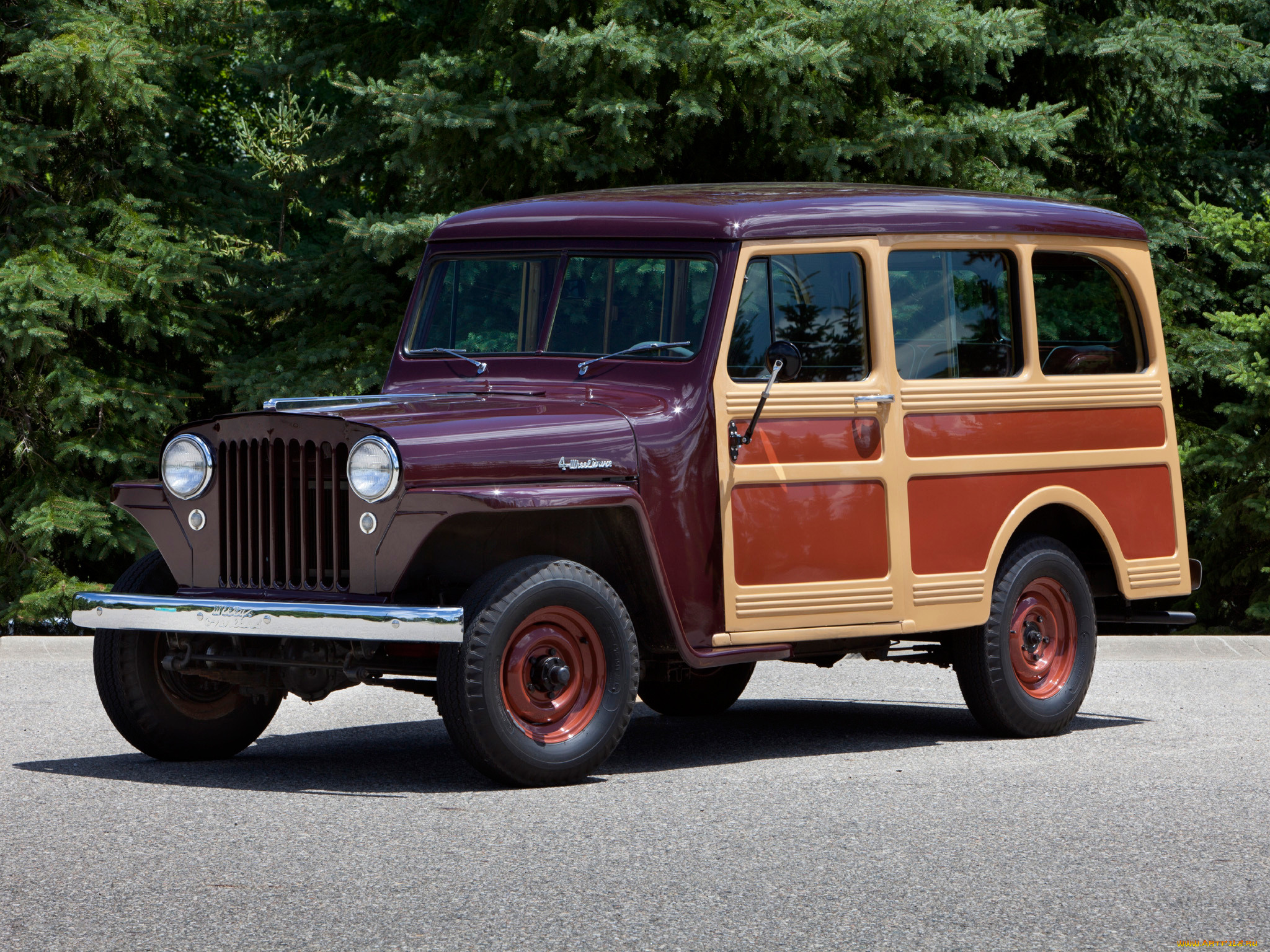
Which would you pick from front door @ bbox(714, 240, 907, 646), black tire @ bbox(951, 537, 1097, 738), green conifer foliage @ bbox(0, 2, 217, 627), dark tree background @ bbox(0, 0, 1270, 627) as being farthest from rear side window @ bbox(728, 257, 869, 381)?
green conifer foliage @ bbox(0, 2, 217, 627)

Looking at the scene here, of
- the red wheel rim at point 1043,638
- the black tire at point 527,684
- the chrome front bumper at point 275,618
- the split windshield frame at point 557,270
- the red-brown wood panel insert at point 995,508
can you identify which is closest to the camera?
the chrome front bumper at point 275,618

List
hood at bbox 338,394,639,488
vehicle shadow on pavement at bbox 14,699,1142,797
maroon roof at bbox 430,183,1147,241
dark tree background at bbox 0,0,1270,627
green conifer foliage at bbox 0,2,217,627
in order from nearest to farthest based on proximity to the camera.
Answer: hood at bbox 338,394,639,488
vehicle shadow on pavement at bbox 14,699,1142,797
maroon roof at bbox 430,183,1147,241
dark tree background at bbox 0,0,1270,627
green conifer foliage at bbox 0,2,217,627

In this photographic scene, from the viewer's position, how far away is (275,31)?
59.6 feet

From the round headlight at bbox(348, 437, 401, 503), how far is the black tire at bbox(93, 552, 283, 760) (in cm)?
132

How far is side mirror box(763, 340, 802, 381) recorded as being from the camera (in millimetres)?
7645

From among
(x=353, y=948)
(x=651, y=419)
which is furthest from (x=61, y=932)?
(x=651, y=419)

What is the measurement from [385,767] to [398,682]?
585mm

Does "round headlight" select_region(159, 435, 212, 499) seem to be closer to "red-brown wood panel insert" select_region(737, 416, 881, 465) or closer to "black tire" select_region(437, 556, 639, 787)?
"black tire" select_region(437, 556, 639, 787)

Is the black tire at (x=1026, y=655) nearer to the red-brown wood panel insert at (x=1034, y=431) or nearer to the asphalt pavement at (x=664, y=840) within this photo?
the asphalt pavement at (x=664, y=840)

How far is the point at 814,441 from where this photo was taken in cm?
796

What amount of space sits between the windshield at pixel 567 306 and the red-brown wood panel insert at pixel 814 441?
0.48m

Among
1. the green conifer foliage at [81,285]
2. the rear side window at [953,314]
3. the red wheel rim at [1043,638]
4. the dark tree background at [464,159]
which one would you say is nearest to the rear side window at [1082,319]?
the rear side window at [953,314]

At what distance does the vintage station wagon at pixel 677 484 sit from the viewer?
7.00 metres

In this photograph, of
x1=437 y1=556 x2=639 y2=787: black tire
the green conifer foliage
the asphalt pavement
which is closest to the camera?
the asphalt pavement
